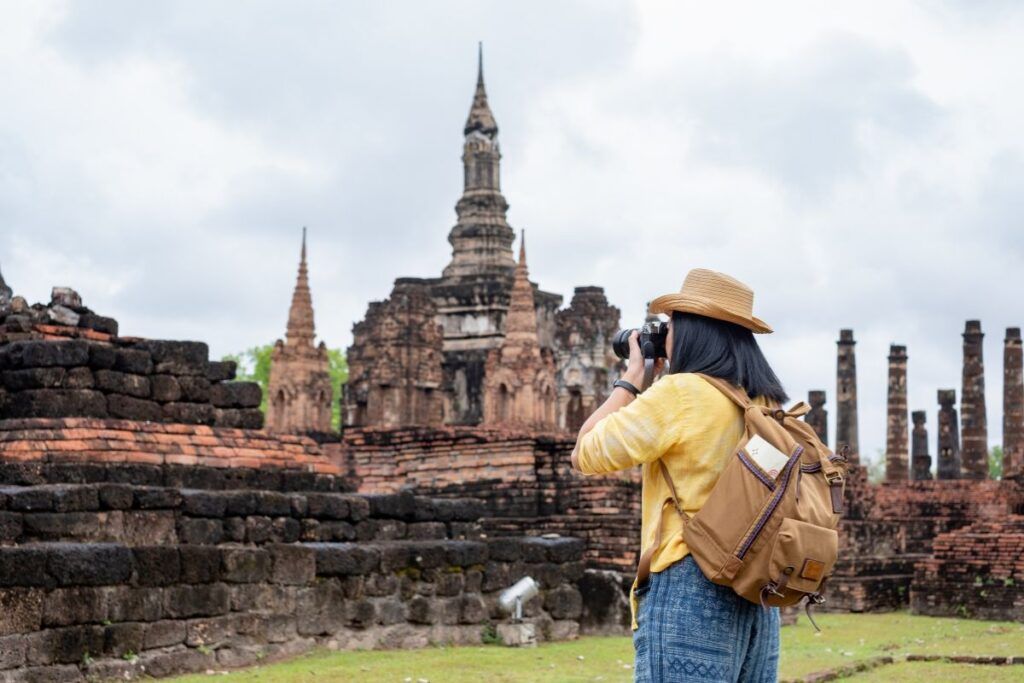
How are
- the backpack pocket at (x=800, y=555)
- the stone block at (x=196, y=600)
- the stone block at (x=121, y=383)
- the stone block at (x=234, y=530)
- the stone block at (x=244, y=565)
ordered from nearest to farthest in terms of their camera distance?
the backpack pocket at (x=800, y=555)
the stone block at (x=196, y=600)
the stone block at (x=244, y=565)
the stone block at (x=234, y=530)
the stone block at (x=121, y=383)

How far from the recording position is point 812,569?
4051mm

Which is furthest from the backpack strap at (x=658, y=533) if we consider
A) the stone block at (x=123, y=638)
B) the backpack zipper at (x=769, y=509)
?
the stone block at (x=123, y=638)

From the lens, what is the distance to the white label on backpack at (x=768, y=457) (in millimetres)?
4105

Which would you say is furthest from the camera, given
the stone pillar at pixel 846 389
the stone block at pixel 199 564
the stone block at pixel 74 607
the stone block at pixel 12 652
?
the stone pillar at pixel 846 389

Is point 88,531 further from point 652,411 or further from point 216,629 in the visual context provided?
point 652,411

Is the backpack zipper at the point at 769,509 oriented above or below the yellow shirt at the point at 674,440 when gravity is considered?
below

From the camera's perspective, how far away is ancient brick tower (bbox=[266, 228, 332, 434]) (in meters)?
36.3

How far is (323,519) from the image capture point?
11336 millimetres

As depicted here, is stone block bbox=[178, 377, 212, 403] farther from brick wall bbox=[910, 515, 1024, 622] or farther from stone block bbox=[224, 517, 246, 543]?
brick wall bbox=[910, 515, 1024, 622]

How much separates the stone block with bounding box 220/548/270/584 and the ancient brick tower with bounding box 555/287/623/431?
3060 centimetres

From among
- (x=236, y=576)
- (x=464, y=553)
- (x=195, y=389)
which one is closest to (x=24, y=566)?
(x=236, y=576)

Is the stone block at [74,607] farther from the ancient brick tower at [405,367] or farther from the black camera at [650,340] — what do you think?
the ancient brick tower at [405,367]

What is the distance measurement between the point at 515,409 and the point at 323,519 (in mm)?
22989

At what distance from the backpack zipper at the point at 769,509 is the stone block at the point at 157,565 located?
18.9 ft
